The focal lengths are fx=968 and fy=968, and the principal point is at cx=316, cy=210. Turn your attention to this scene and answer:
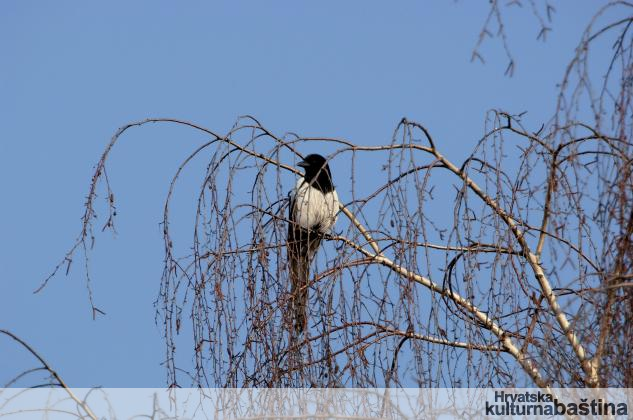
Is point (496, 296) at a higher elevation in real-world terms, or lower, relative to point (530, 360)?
higher

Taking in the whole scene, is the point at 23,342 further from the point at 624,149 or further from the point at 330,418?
the point at 624,149

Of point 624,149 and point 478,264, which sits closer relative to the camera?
point 624,149

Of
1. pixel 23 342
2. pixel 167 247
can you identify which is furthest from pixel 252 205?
pixel 23 342

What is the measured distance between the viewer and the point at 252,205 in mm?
3252

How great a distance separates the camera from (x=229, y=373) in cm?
298

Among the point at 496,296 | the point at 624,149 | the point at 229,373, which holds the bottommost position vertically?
the point at 229,373

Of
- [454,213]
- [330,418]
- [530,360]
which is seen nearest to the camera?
[330,418]

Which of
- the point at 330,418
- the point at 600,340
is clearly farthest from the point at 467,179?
the point at 330,418

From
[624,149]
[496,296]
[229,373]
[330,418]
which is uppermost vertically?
[624,149]

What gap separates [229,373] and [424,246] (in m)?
0.71

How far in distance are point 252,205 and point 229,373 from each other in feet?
1.93

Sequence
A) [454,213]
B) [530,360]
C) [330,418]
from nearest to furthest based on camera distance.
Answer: [330,418], [530,360], [454,213]

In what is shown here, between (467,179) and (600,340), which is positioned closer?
(600,340)

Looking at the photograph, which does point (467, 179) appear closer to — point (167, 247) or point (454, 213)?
point (454, 213)
